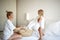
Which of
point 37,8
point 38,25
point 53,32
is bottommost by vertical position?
point 53,32

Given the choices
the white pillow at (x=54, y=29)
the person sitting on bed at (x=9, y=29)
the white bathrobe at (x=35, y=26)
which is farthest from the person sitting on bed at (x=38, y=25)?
the person sitting on bed at (x=9, y=29)

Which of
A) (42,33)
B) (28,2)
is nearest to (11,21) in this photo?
(28,2)

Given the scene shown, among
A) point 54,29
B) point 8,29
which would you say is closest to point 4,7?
point 8,29

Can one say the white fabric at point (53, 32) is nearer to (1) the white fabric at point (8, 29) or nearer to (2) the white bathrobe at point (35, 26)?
(2) the white bathrobe at point (35, 26)

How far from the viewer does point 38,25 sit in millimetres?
1789

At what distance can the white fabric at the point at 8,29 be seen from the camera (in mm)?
1687

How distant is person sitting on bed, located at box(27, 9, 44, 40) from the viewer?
175 centimetres

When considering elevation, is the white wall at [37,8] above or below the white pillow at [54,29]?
above

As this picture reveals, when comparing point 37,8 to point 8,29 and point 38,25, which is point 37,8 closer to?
point 38,25

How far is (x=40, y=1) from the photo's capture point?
69.9 inches

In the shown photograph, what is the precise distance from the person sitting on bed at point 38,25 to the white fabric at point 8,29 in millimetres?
272

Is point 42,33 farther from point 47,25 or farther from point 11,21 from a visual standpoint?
point 11,21

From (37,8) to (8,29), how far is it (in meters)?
0.57

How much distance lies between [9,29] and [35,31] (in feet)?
1.37
